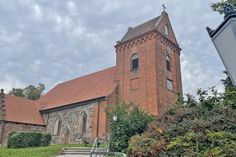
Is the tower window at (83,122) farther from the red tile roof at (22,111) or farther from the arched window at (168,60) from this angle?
the arched window at (168,60)

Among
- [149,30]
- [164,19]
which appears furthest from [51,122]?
[164,19]

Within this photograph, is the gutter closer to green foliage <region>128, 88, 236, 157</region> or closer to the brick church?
the brick church

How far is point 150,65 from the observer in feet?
87.7

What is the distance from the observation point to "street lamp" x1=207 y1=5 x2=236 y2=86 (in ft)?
7.20

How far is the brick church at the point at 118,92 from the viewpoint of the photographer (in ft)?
86.4

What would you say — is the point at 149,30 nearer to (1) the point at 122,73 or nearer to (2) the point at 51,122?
(1) the point at 122,73

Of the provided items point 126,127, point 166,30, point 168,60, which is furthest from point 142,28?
point 126,127

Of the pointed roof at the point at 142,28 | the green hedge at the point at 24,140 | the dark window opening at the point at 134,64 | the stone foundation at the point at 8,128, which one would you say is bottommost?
the green hedge at the point at 24,140

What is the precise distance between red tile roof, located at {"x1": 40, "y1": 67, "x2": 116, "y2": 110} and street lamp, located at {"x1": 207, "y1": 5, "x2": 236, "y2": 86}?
24.7 m

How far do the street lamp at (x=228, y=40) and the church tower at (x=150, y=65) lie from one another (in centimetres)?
2254

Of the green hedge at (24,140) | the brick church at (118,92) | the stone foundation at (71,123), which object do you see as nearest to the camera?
the green hedge at (24,140)

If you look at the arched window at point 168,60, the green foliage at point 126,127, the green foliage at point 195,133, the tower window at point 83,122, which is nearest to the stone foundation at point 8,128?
the tower window at point 83,122

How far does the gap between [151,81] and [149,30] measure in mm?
5627

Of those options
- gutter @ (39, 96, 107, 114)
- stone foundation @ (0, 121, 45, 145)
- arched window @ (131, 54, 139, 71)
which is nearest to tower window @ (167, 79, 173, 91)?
arched window @ (131, 54, 139, 71)
